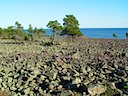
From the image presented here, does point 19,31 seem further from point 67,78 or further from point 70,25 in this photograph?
point 67,78

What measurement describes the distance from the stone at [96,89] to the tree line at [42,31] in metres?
46.3

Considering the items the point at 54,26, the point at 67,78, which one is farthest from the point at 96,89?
the point at 54,26

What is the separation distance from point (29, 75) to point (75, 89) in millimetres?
4028

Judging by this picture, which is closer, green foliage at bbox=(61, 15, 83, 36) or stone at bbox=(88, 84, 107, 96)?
stone at bbox=(88, 84, 107, 96)

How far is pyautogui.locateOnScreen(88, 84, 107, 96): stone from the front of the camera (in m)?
16.0

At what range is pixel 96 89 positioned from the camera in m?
16.1

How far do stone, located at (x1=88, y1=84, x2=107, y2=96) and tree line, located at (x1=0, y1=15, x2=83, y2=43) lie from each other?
46.3 m

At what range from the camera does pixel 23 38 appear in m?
79.2

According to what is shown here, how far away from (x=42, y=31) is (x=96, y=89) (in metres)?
70.3

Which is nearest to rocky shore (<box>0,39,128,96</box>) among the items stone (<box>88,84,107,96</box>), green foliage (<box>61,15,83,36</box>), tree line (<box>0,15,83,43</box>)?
stone (<box>88,84,107,96</box>)

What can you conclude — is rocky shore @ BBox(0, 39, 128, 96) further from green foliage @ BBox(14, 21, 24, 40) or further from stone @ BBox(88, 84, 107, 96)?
green foliage @ BBox(14, 21, 24, 40)

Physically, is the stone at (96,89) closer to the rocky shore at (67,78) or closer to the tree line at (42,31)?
the rocky shore at (67,78)

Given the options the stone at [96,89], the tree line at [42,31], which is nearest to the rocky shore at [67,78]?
the stone at [96,89]

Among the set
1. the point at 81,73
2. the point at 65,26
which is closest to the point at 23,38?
the point at 65,26
